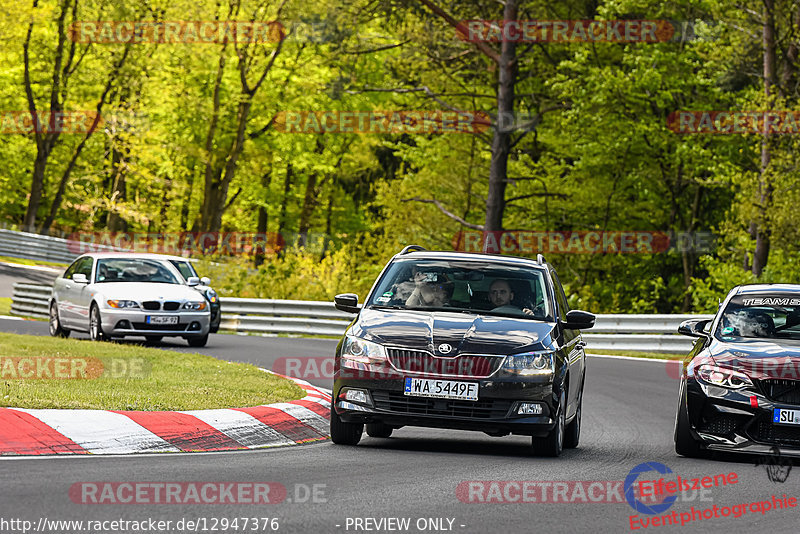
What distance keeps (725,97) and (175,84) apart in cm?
2738

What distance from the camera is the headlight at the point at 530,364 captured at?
10.0m

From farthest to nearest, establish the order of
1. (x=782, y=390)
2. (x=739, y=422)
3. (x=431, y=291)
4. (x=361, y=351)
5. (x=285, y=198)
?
(x=285, y=198) → (x=431, y=291) → (x=739, y=422) → (x=782, y=390) → (x=361, y=351)

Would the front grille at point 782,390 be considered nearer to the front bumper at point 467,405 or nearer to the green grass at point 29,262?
the front bumper at point 467,405

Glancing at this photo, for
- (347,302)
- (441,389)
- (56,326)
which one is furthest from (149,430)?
(56,326)

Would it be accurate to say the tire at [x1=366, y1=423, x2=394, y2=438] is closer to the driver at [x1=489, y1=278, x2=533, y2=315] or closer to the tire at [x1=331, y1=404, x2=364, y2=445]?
the tire at [x1=331, y1=404, x2=364, y2=445]

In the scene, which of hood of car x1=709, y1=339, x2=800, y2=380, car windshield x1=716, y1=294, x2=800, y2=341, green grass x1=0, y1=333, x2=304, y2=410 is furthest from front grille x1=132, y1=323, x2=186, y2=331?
hood of car x1=709, y1=339, x2=800, y2=380

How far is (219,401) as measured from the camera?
12008 mm

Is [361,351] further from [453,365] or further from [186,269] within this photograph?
[186,269]

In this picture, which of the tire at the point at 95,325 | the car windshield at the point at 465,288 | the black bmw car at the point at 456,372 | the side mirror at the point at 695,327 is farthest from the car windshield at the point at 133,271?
the side mirror at the point at 695,327

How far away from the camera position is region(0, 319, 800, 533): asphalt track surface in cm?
680

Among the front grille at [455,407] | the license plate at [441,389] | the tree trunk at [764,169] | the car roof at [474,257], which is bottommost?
the front grille at [455,407]

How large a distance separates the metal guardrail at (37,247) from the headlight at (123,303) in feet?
105

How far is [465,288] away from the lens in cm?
1130

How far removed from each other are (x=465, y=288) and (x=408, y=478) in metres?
3.07
